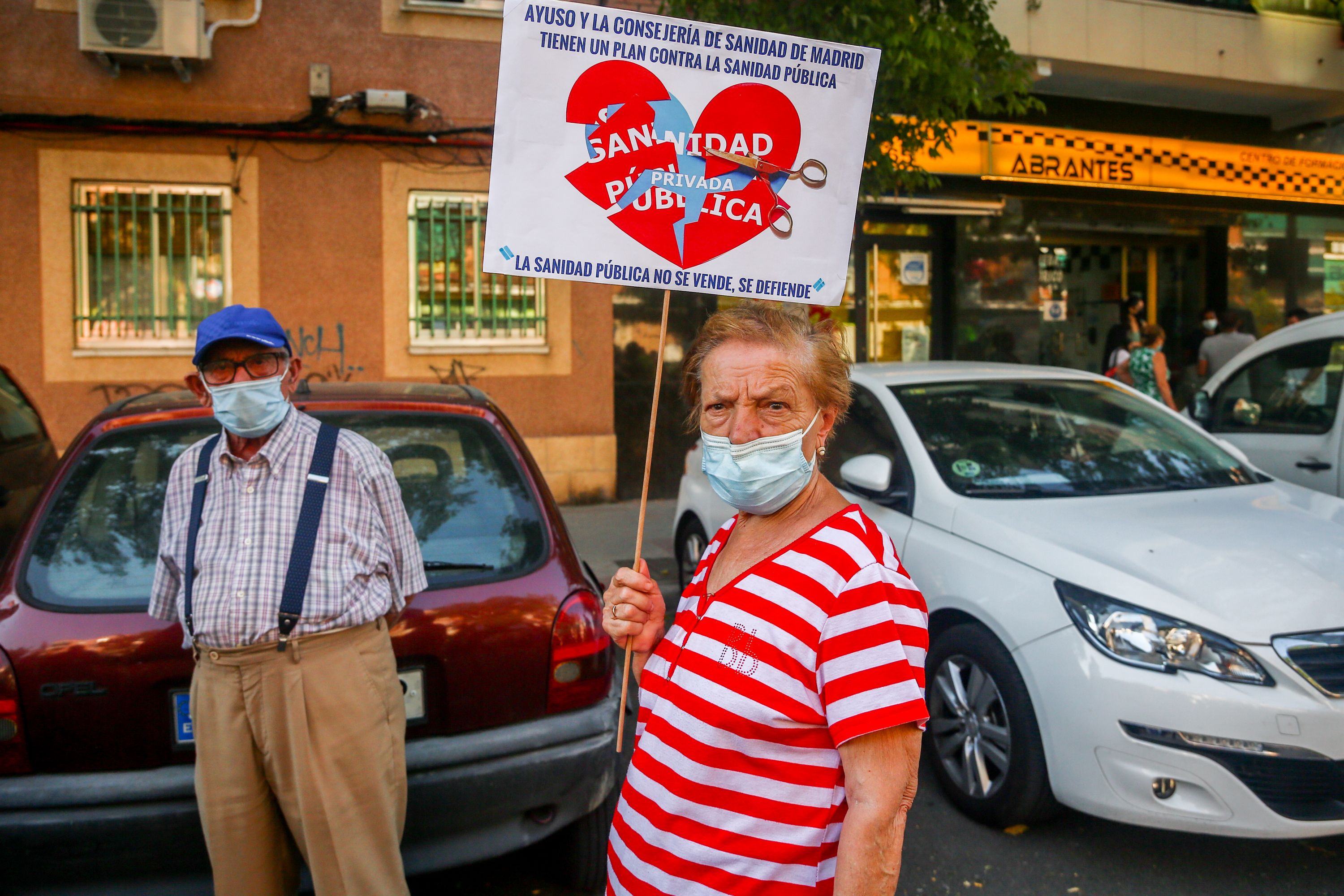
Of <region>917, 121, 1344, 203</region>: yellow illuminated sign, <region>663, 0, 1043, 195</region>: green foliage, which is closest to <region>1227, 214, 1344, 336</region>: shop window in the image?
<region>917, 121, 1344, 203</region>: yellow illuminated sign

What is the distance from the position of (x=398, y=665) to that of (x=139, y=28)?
8243mm

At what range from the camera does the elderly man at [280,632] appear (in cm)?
236

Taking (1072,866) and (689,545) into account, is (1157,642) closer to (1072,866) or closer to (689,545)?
(1072,866)

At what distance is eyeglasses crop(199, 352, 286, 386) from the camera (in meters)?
2.51

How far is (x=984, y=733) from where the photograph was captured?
358 cm

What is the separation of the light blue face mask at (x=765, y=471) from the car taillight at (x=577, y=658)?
142 cm

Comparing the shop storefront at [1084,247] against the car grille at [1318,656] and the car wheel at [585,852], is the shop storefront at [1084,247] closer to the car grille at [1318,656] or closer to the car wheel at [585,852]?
the car grille at [1318,656]

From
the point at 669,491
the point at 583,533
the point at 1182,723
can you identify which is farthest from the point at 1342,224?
the point at 1182,723

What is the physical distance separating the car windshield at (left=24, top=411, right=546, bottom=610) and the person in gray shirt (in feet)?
29.5

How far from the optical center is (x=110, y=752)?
263 centimetres

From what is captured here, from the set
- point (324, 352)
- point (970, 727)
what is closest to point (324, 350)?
point (324, 352)

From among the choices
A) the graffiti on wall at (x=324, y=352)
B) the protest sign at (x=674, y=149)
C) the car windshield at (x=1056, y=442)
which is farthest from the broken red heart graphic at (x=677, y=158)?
the graffiti on wall at (x=324, y=352)

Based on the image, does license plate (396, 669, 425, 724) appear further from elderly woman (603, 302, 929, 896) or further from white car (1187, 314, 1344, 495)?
white car (1187, 314, 1344, 495)

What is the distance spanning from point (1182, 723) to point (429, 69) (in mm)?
9124
